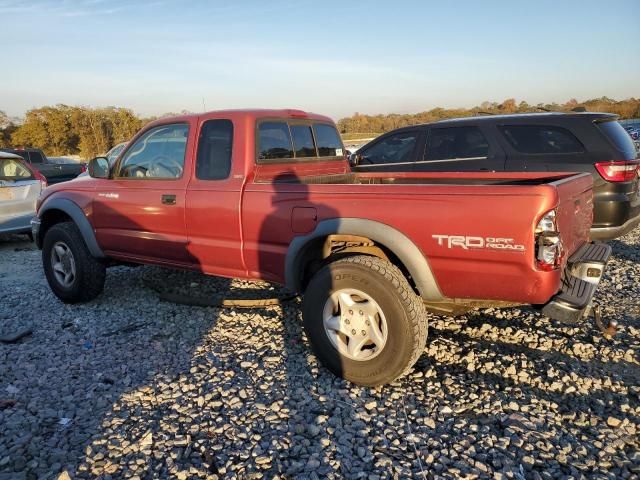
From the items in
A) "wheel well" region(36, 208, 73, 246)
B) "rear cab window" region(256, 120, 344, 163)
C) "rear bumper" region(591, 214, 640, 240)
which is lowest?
"rear bumper" region(591, 214, 640, 240)

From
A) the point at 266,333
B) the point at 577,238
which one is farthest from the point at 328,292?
the point at 577,238

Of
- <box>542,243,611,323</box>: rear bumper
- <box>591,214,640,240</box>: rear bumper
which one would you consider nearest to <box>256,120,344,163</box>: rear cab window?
<box>542,243,611,323</box>: rear bumper

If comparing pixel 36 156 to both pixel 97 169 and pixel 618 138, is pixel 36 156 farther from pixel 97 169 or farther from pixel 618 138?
pixel 618 138

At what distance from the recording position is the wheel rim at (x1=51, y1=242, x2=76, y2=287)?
5043 millimetres

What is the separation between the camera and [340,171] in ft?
16.6

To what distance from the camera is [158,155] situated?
180 inches

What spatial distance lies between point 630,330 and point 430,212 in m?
2.37

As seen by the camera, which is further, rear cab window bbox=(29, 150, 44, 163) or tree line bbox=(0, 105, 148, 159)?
tree line bbox=(0, 105, 148, 159)

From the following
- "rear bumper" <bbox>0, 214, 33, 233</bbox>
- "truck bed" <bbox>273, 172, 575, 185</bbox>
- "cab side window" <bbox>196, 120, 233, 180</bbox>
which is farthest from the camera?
"rear bumper" <bbox>0, 214, 33, 233</bbox>

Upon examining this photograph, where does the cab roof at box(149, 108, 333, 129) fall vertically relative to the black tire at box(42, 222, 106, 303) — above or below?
above

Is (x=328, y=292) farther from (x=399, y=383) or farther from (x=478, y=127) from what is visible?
(x=478, y=127)

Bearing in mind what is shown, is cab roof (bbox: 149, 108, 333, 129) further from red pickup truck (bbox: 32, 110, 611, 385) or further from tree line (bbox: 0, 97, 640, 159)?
tree line (bbox: 0, 97, 640, 159)

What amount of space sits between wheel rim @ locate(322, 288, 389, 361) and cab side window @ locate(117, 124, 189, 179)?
1980mm

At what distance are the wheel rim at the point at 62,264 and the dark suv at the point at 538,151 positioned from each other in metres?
3.97
